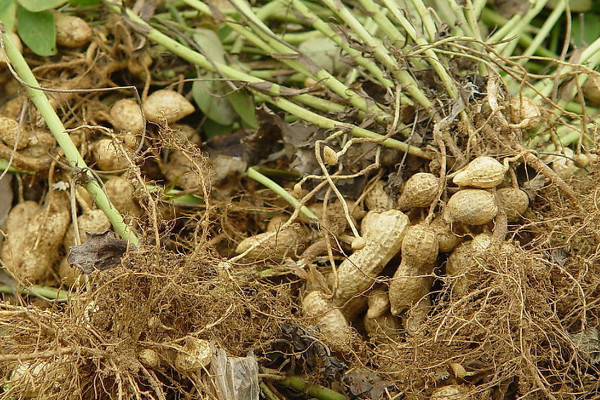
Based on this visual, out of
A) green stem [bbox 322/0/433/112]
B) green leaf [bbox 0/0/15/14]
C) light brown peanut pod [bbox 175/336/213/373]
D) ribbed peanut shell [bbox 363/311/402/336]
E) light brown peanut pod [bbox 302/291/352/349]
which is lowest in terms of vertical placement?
ribbed peanut shell [bbox 363/311/402/336]

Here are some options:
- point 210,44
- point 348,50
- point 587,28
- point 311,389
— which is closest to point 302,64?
→ point 348,50

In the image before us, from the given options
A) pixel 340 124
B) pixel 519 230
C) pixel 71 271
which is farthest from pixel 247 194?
pixel 519 230

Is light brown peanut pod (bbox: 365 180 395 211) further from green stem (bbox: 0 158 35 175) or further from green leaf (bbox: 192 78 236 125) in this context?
green stem (bbox: 0 158 35 175)

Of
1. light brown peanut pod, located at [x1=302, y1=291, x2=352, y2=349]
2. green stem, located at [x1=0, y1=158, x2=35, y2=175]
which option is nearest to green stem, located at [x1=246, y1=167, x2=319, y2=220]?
light brown peanut pod, located at [x1=302, y1=291, x2=352, y2=349]

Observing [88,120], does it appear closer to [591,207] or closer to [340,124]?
[340,124]

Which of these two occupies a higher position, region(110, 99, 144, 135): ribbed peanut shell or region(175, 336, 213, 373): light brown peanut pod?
region(110, 99, 144, 135): ribbed peanut shell

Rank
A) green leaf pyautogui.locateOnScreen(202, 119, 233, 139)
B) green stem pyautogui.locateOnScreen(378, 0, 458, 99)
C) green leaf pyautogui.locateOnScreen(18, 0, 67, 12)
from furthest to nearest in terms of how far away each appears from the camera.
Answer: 1. green leaf pyautogui.locateOnScreen(202, 119, 233, 139)
2. green leaf pyautogui.locateOnScreen(18, 0, 67, 12)
3. green stem pyautogui.locateOnScreen(378, 0, 458, 99)

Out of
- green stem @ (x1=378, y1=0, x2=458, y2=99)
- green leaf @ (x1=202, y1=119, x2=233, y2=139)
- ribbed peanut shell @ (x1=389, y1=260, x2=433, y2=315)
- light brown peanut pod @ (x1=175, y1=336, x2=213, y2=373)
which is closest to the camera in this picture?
light brown peanut pod @ (x1=175, y1=336, x2=213, y2=373)

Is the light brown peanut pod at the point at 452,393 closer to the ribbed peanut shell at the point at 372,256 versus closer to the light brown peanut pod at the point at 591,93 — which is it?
the ribbed peanut shell at the point at 372,256
